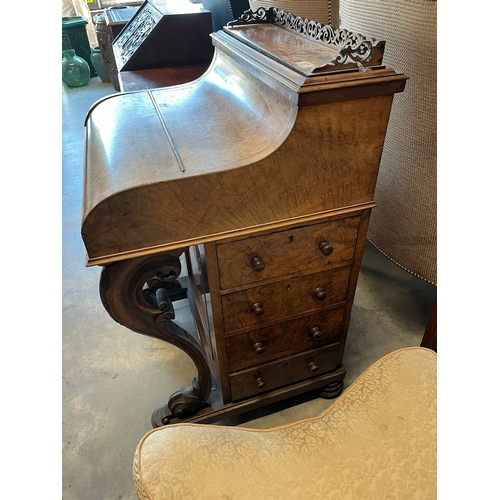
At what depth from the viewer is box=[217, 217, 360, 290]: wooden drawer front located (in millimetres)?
1100

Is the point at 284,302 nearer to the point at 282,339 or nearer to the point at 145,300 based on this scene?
the point at 282,339

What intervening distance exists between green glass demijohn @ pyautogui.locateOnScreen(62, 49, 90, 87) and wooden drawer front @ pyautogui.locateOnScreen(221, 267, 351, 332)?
16.3ft

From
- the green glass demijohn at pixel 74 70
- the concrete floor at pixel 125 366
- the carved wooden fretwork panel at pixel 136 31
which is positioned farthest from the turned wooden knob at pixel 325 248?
the green glass demijohn at pixel 74 70

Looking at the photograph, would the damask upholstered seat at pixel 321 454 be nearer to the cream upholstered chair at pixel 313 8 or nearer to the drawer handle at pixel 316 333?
the drawer handle at pixel 316 333

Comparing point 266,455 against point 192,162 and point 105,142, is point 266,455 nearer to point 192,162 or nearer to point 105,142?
point 192,162

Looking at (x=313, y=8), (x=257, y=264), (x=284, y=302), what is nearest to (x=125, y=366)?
(x=284, y=302)

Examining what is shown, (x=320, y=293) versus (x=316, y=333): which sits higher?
(x=320, y=293)

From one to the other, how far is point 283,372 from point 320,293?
396 millimetres

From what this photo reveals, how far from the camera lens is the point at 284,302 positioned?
128cm

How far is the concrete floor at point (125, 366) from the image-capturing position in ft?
4.98

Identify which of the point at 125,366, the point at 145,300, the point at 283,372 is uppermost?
the point at 145,300

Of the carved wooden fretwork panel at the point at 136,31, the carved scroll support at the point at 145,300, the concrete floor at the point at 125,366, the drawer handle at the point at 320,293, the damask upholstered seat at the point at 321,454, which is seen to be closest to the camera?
the damask upholstered seat at the point at 321,454

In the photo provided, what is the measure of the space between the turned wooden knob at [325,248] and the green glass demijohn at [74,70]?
504cm

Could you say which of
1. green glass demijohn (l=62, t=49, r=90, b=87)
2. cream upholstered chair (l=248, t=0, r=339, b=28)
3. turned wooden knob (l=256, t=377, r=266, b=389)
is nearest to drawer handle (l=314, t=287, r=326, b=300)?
turned wooden knob (l=256, t=377, r=266, b=389)
